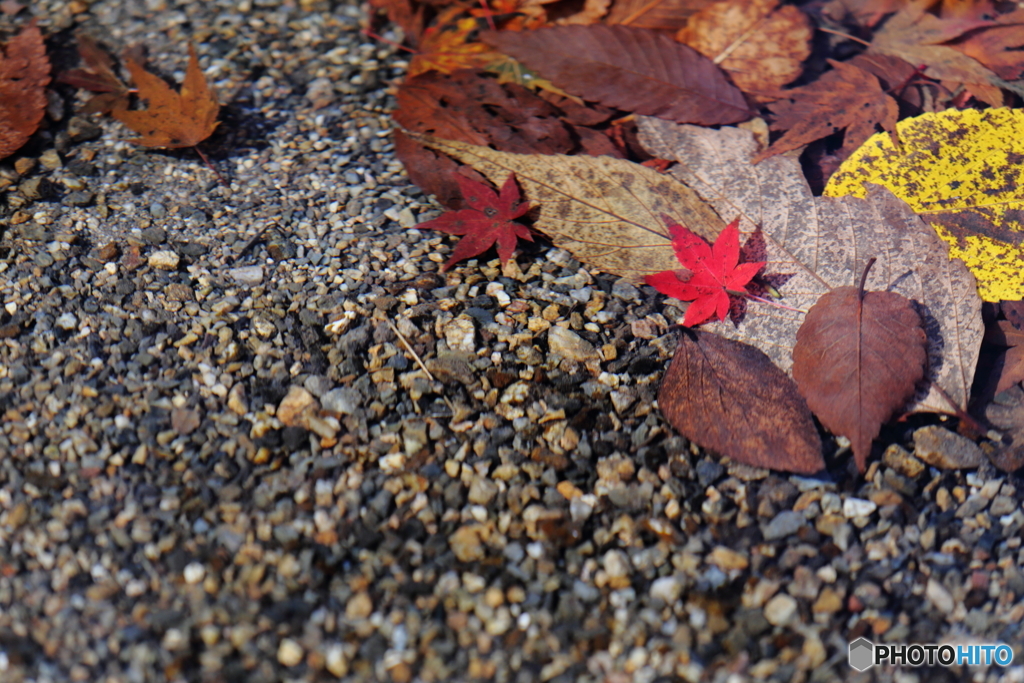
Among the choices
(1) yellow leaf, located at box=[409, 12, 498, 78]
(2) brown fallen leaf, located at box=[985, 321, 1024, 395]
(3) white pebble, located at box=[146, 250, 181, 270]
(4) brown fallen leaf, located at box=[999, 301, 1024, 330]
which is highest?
(1) yellow leaf, located at box=[409, 12, 498, 78]

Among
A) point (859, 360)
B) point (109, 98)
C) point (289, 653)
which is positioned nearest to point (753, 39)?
point (859, 360)

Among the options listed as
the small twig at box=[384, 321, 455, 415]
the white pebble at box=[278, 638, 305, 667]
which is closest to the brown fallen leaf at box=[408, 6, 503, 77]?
the small twig at box=[384, 321, 455, 415]

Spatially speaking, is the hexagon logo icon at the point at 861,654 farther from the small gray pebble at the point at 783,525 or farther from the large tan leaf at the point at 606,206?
the large tan leaf at the point at 606,206

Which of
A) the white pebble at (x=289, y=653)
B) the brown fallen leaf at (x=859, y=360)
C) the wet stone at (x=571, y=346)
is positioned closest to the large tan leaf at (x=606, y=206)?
the wet stone at (x=571, y=346)

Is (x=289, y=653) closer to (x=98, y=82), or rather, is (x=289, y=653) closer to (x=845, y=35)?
(x=98, y=82)

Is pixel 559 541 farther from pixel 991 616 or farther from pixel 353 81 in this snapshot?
pixel 353 81

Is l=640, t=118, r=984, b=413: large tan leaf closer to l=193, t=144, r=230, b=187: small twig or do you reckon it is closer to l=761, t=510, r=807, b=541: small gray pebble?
l=761, t=510, r=807, b=541: small gray pebble

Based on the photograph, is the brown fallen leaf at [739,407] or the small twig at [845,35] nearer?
the brown fallen leaf at [739,407]
